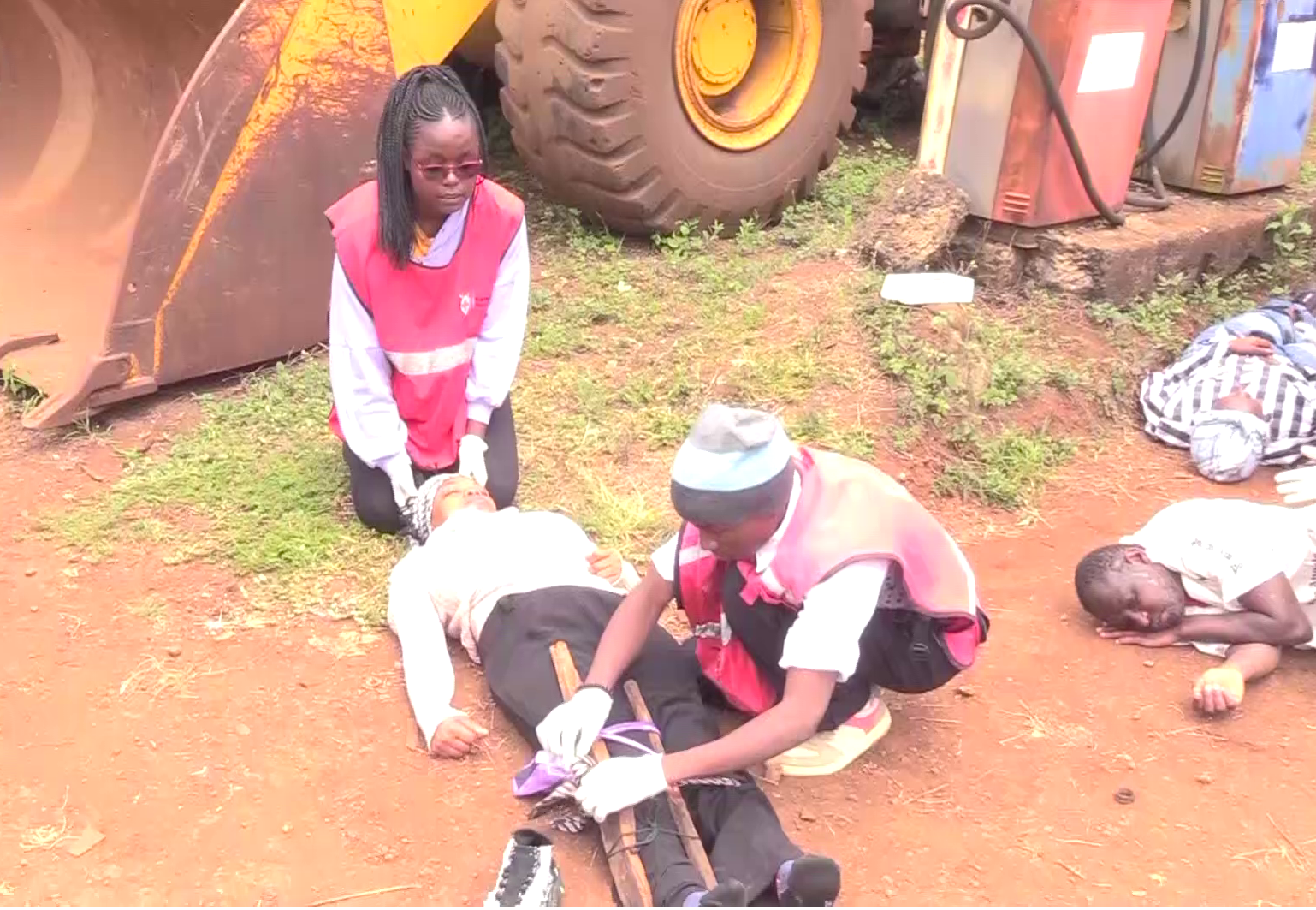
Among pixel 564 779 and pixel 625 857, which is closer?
pixel 625 857

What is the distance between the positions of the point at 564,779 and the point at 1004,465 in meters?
1.96

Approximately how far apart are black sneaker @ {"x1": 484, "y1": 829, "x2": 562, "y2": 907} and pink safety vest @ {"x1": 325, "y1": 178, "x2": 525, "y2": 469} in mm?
1424

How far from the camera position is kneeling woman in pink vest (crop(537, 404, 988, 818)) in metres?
2.26

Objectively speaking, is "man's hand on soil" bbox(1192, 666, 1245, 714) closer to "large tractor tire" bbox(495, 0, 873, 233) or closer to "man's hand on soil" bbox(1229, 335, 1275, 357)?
"man's hand on soil" bbox(1229, 335, 1275, 357)

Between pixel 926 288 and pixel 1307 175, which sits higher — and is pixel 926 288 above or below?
below

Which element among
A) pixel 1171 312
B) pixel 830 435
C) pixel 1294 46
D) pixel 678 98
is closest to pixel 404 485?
pixel 830 435

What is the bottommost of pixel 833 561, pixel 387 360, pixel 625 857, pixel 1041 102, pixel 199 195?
pixel 625 857

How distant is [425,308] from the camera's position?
3359 millimetres

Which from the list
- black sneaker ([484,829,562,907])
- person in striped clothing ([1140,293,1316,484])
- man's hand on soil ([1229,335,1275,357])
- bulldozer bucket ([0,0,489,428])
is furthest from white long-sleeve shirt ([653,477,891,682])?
man's hand on soil ([1229,335,1275,357])

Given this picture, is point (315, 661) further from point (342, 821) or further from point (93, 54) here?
point (93, 54)

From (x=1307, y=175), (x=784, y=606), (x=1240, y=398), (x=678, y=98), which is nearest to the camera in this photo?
(x=784, y=606)

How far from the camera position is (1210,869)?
2.44 m

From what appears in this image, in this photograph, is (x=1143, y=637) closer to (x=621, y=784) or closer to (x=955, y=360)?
(x=955, y=360)

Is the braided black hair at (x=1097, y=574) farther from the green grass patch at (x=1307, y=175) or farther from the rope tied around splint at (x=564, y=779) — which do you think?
the green grass patch at (x=1307, y=175)
